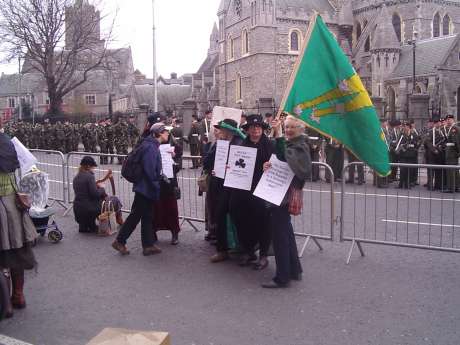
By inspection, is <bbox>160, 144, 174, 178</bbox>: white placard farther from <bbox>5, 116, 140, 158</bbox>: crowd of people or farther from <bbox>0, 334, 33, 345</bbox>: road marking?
<bbox>5, 116, 140, 158</bbox>: crowd of people

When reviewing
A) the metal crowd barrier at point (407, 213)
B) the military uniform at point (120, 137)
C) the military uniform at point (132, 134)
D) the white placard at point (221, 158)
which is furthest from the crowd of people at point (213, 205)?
the military uniform at point (132, 134)

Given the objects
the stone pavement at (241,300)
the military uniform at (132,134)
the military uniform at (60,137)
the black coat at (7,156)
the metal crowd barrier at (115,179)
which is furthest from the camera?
the military uniform at (60,137)

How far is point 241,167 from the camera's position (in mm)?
6625

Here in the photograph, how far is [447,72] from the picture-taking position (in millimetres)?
41719

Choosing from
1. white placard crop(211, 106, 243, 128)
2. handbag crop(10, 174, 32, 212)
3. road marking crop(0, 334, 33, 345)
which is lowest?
road marking crop(0, 334, 33, 345)

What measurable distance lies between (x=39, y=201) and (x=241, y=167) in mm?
3635

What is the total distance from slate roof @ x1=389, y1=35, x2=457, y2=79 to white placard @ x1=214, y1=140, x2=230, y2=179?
3967 cm

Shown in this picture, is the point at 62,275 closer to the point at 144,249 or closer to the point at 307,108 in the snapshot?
the point at 144,249

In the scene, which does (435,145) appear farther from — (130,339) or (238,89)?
(238,89)

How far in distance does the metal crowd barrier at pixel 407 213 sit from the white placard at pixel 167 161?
259 cm

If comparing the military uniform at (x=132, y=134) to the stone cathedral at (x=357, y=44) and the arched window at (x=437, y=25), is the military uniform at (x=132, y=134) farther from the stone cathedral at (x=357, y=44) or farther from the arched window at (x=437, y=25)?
the arched window at (x=437, y=25)

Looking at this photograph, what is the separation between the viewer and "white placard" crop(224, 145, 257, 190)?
21.6 feet

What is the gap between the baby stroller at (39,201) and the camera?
826cm

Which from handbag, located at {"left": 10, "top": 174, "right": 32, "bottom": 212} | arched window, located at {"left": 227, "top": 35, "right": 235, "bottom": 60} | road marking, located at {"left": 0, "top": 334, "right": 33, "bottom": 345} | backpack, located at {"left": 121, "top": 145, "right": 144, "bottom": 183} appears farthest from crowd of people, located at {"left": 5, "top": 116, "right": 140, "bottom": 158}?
arched window, located at {"left": 227, "top": 35, "right": 235, "bottom": 60}
